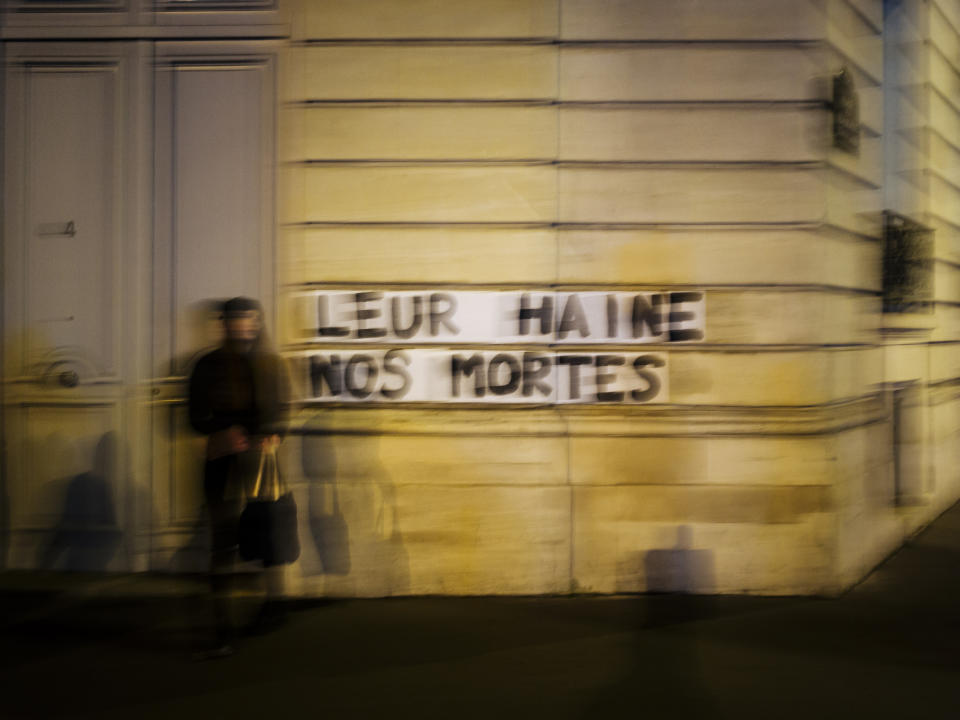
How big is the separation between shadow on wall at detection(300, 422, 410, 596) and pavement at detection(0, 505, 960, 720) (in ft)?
0.46

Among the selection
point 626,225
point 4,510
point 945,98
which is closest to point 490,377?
point 626,225

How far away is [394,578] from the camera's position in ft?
20.6

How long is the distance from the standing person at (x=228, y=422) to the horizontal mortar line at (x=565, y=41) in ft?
6.73

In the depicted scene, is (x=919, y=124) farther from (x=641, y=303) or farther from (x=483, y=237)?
(x=483, y=237)

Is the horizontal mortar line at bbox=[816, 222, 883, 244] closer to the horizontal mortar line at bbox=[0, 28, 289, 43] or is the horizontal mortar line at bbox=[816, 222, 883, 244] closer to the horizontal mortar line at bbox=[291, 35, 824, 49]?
the horizontal mortar line at bbox=[291, 35, 824, 49]

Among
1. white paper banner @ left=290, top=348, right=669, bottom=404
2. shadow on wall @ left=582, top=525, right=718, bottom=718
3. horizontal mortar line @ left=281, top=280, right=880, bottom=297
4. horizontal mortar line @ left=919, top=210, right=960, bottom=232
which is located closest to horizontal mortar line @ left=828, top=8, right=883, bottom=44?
horizontal mortar line @ left=281, top=280, right=880, bottom=297

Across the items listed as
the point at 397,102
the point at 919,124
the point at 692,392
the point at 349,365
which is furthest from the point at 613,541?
the point at 919,124

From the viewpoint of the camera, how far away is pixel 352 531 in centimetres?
625

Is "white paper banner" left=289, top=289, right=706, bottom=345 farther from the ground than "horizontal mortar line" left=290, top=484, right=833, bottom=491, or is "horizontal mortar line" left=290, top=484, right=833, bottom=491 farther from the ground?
"white paper banner" left=289, top=289, right=706, bottom=345

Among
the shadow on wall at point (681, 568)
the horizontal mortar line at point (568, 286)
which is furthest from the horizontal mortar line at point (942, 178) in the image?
the shadow on wall at point (681, 568)

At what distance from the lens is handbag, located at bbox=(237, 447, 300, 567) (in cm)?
510

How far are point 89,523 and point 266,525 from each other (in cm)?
226

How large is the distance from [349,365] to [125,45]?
8.50ft

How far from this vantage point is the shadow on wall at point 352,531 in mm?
6258
